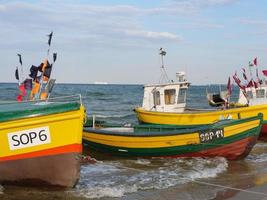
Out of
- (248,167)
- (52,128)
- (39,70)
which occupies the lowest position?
(248,167)

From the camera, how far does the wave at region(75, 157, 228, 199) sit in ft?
34.0

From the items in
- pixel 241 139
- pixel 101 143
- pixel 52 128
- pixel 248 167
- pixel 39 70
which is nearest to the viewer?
pixel 52 128

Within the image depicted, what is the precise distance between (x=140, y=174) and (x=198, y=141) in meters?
2.71

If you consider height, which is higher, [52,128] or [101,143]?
[52,128]

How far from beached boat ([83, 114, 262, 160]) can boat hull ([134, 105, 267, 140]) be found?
12.3 feet

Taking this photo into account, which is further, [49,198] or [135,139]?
[135,139]

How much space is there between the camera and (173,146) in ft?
47.3

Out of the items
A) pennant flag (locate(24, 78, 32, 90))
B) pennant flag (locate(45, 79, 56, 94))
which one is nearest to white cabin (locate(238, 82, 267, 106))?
pennant flag (locate(45, 79, 56, 94))

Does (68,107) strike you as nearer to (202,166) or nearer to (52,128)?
(52,128)

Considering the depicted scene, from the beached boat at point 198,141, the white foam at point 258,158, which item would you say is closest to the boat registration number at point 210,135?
the beached boat at point 198,141

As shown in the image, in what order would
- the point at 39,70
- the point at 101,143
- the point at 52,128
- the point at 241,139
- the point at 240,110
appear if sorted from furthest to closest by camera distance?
1. the point at 240,110
2. the point at 101,143
3. the point at 241,139
4. the point at 39,70
5. the point at 52,128

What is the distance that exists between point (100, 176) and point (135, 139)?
8.75 feet

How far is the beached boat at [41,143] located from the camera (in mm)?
9086

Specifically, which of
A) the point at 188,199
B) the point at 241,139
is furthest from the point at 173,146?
the point at 188,199
